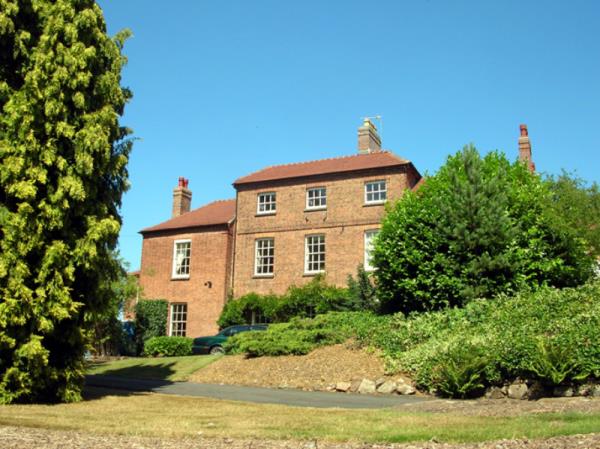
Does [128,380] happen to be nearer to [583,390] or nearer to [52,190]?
[52,190]

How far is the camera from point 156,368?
70.5 ft

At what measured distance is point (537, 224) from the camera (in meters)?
22.6

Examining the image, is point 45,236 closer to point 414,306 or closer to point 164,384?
point 164,384

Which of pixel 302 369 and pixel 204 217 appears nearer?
pixel 302 369

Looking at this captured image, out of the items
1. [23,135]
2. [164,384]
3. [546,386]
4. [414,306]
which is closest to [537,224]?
[414,306]

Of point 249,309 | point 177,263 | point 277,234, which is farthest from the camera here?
point 177,263

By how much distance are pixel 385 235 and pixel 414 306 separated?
9.59 ft

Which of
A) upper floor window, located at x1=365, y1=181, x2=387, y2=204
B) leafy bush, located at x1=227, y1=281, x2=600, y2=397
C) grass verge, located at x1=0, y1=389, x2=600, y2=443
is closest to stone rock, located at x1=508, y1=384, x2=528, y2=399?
leafy bush, located at x1=227, y1=281, x2=600, y2=397

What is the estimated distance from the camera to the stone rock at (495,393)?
1471 centimetres

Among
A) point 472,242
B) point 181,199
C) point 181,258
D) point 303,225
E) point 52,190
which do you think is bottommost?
point 52,190

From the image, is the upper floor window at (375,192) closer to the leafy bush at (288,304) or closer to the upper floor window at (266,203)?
the leafy bush at (288,304)

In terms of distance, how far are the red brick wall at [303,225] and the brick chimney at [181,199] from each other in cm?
547

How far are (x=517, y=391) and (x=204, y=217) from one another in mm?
23687

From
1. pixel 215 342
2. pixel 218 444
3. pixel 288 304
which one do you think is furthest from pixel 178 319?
pixel 218 444
